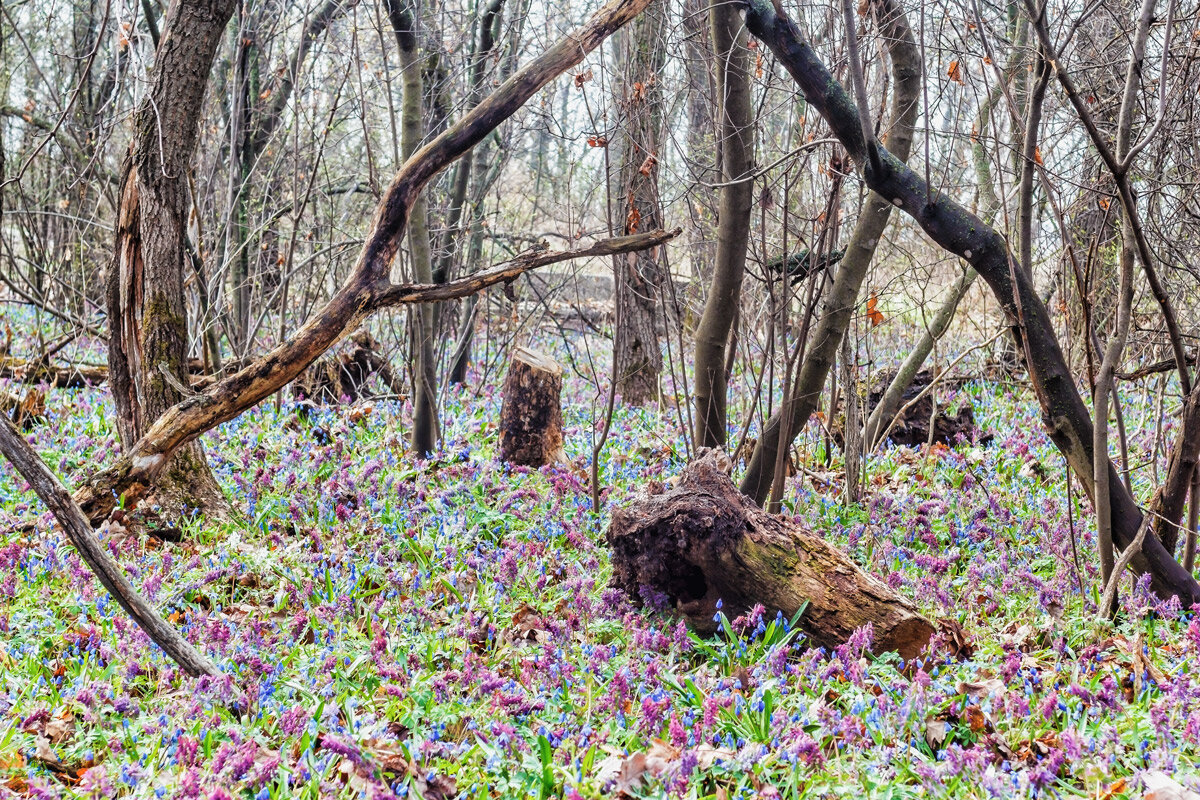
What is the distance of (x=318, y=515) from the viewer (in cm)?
489

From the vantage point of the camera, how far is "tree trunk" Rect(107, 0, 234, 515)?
4.38m

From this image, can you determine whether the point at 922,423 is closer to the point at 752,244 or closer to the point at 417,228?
the point at 752,244

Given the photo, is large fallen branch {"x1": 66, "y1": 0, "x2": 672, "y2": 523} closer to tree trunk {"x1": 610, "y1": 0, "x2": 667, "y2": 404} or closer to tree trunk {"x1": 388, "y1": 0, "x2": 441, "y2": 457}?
tree trunk {"x1": 610, "y1": 0, "x2": 667, "y2": 404}

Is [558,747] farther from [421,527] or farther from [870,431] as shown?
[870,431]

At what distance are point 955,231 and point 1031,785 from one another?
210cm

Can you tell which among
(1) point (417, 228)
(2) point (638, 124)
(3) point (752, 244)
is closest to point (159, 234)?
(1) point (417, 228)

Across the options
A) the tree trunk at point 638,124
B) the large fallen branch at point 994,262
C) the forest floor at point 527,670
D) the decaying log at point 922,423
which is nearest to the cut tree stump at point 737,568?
the forest floor at point 527,670

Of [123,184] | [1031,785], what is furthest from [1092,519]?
[123,184]

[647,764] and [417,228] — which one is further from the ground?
[417,228]

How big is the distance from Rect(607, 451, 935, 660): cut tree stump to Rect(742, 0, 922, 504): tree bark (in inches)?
37.0

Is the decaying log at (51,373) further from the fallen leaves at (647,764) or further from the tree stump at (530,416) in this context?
the fallen leaves at (647,764)

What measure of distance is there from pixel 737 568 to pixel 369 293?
2.04 metres

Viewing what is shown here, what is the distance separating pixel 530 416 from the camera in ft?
20.6

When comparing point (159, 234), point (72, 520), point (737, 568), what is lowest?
point (737, 568)
